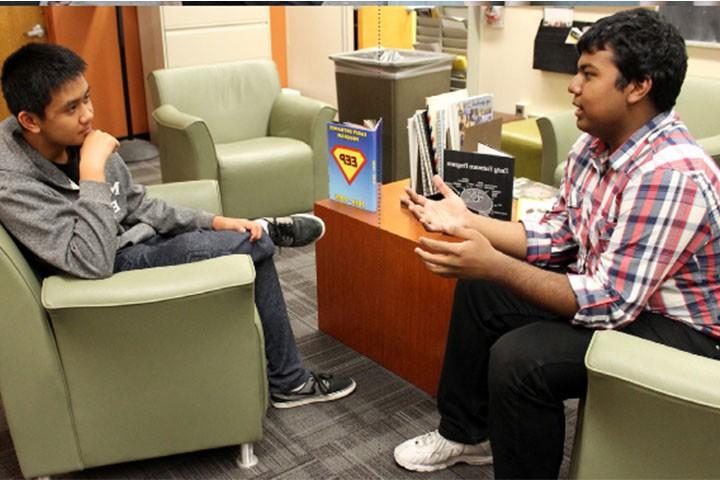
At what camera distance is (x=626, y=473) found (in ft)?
4.93

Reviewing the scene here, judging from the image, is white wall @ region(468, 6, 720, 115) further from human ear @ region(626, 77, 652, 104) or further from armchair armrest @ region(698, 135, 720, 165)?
human ear @ region(626, 77, 652, 104)

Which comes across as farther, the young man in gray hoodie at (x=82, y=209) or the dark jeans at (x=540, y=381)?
the young man in gray hoodie at (x=82, y=209)

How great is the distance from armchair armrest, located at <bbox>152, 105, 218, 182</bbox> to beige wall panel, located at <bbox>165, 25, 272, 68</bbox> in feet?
4.89

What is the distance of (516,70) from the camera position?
4.59 meters

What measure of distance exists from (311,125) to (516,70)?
150 centimetres

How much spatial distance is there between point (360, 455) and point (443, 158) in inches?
36.8

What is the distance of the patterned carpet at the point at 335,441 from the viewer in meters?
2.01

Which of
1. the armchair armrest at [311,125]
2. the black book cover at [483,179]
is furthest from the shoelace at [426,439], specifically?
the armchair armrest at [311,125]

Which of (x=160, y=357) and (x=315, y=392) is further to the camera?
(x=315, y=392)

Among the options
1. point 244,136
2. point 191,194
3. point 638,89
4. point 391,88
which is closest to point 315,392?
point 191,194

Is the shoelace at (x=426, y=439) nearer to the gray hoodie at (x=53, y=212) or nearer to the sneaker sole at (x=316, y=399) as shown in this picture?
the sneaker sole at (x=316, y=399)

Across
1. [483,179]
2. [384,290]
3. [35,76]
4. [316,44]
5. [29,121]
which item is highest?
[35,76]

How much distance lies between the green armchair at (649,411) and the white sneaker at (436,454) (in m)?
0.53

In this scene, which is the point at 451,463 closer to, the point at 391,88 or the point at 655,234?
the point at 655,234
